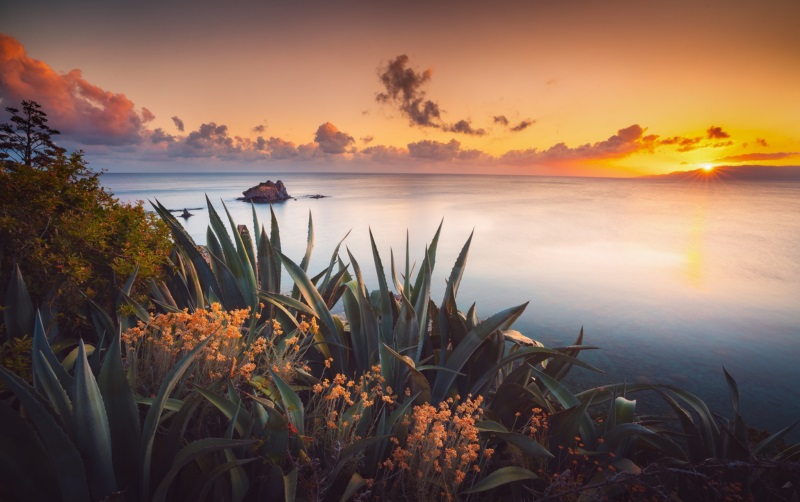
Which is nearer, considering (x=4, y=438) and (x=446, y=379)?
(x=4, y=438)

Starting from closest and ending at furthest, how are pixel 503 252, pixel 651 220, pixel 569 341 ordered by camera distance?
pixel 569 341 → pixel 503 252 → pixel 651 220

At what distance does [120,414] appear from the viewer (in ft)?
5.71

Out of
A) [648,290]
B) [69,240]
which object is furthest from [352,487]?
[648,290]

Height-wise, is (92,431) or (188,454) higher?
(92,431)

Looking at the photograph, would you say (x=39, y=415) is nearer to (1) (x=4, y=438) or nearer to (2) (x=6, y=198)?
(1) (x=4, y=438)

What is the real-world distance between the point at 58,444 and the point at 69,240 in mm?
2448

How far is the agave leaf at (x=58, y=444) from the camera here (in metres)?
1.33

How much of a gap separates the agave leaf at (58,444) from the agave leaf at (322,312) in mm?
1838

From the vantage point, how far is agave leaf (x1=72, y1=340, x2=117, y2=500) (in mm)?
1514

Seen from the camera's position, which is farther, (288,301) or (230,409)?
(288,301)

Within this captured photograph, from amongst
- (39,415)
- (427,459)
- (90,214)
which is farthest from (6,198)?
(427,459)

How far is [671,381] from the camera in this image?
20.1 feet

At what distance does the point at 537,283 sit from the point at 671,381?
5939mm

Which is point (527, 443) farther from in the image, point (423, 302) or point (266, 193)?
point (266, 193)
